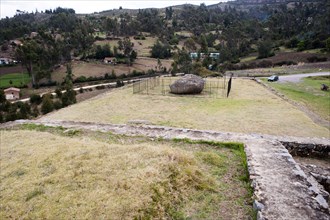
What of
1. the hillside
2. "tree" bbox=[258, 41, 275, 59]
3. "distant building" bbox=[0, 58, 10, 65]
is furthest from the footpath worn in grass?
"distant building" bbox=[0, 58, 10, 65]

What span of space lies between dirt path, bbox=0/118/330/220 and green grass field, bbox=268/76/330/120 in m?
9.02

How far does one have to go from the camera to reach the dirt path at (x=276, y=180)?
6.25 m

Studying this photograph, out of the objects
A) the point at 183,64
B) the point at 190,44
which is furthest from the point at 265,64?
the point at 190,44

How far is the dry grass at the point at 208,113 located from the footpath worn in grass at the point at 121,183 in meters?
5.92

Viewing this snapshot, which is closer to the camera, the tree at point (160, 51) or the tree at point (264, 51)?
the tree at point (264, 51)

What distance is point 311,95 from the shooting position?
24.2 meters

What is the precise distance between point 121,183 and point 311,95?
23243mm

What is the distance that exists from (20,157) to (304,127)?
49.4 ft

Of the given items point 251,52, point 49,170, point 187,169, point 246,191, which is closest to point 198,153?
point 187,169

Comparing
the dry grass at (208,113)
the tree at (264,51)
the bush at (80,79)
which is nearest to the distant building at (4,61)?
the bush at (80,79)

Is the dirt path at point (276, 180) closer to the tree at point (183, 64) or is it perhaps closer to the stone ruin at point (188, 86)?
the stone ruin at point (188, 86)

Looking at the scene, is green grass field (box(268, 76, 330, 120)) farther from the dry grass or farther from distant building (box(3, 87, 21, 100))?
distant building (box(3, 87, 21, 100))

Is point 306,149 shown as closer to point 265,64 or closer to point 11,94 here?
point 11,94

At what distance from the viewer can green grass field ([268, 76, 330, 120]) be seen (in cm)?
1969
